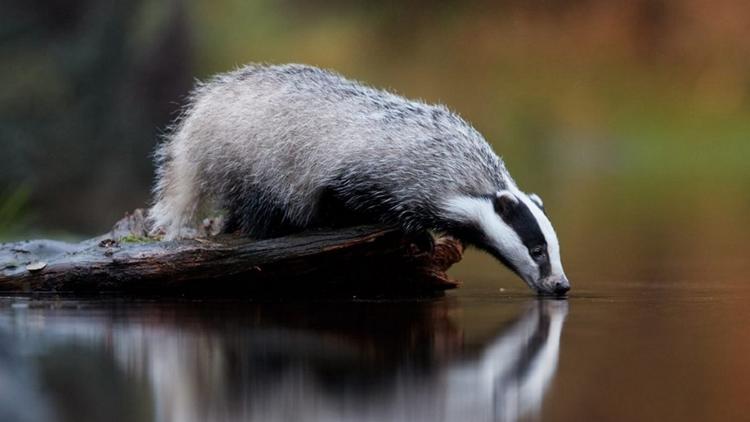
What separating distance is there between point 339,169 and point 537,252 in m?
0.91

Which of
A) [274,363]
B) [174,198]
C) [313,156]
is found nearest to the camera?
[274,363]

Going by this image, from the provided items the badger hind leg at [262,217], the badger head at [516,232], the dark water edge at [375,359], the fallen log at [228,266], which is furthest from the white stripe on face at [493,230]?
the badger hind leg at [262,217]

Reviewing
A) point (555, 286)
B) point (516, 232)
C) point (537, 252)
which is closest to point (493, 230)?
point (516, 232)

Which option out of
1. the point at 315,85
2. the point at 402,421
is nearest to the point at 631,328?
the point at 402,421

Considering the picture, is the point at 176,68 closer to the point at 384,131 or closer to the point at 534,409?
the point at 384,131

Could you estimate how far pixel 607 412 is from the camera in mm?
2648

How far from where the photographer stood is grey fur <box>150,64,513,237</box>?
4988mm

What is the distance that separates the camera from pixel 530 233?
4.80 metres

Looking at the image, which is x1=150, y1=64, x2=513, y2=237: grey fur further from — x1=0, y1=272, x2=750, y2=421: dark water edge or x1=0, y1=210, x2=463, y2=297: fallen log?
x1=0, y1=272, x2=750, y2=421: dark water edge

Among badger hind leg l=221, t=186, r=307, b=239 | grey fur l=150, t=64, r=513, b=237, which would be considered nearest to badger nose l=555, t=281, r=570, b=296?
grey fur l=150, t=64, r=513, b=237

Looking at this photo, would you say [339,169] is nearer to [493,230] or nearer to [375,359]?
[493,230]

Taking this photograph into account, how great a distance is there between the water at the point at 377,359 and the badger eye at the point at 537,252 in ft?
0.63

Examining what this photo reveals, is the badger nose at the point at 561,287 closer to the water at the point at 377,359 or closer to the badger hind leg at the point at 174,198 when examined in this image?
the water at the point at 377,359

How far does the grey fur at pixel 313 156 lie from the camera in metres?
4.99
